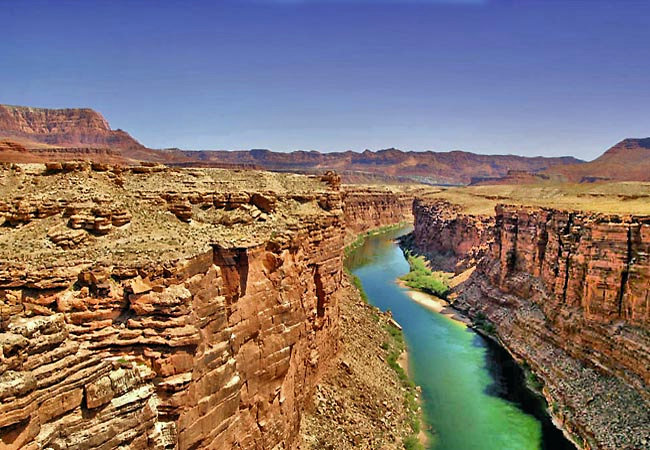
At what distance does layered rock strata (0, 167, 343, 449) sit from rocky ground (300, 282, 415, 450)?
58.2 inches

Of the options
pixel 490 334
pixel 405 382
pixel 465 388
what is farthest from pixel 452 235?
pixel 405 382

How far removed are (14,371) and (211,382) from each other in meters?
5.75

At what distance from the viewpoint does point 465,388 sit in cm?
3341

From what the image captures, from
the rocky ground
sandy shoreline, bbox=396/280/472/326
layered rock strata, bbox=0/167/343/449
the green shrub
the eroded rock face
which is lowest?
sandy shoreline, bbox=396/280/472/326

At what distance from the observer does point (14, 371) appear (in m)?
9.84

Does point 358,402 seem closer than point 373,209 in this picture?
Yes

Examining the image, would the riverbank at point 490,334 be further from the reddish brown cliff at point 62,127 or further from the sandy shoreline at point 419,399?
the reddish brown cliff at point 62,127

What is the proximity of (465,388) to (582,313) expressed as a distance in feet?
31.8

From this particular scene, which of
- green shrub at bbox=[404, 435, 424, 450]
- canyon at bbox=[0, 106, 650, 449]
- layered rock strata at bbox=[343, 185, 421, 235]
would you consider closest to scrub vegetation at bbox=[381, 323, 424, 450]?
green shrub at bbox=[404, 435, 424, 450]

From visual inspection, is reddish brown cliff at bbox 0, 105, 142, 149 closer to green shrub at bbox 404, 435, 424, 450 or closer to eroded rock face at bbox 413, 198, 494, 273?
eroded rock face at bbox 413, 198, 494, 273

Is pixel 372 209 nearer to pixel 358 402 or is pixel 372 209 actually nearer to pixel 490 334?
pixel 490 334

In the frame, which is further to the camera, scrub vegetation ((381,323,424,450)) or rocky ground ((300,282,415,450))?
scrub vegetation ((381,323,424,450))

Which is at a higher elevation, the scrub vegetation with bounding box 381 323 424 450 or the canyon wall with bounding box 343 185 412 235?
the canyon wall with bounding box 343 185 412 235

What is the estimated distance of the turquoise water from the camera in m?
27.4
